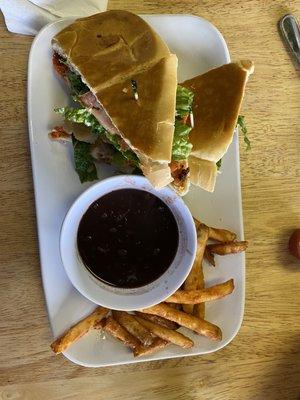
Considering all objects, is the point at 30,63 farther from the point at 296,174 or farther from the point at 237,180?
the point at 296,174

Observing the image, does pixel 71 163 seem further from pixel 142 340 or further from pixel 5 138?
pixel 142 340

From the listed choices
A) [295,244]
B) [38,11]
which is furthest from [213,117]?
[38,11]

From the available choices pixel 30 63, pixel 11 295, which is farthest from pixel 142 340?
pixel 30 63

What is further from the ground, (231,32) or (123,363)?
(231,32)

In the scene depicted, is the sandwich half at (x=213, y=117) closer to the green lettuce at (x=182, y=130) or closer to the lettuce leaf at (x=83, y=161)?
the green lettuce at (x=182, y=130)

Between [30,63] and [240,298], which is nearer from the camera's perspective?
[30,63]

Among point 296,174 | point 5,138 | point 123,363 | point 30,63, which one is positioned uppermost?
point 30,63
